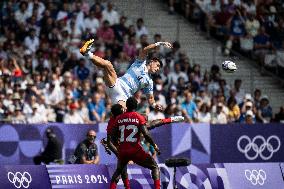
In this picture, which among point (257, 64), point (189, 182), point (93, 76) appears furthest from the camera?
point (257, 64)

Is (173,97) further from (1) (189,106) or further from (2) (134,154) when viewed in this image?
(2) (134,154)

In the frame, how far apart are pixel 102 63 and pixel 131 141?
6.16 feet

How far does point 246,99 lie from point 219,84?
4.55ft

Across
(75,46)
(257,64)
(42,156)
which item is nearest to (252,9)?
(257,64)

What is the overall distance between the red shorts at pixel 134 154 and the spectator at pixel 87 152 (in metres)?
4.15

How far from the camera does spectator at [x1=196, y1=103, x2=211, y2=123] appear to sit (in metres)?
32.8

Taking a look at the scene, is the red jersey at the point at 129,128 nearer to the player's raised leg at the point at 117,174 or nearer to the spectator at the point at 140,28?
the player's raised leg at the point at 117,174

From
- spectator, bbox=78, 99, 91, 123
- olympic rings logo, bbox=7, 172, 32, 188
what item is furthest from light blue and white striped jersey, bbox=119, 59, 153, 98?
spectator, bbox=78, 99, 91, 123

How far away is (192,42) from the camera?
37156mm

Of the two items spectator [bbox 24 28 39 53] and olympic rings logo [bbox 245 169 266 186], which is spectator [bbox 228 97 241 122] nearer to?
spectator [bbox 24 28 39 53]

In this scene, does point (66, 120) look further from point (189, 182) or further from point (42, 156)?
point (189, 182)

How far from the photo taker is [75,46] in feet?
113

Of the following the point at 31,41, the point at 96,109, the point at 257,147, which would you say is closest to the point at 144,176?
the point at 96,109

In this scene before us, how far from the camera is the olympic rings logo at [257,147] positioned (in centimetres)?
3247
